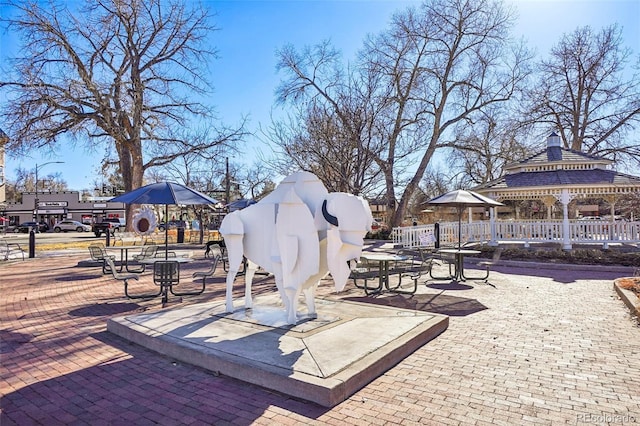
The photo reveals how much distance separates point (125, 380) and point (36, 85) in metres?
24.5

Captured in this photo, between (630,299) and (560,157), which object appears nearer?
(630,299)

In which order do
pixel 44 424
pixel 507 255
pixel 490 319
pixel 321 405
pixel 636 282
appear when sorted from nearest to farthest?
pixel 44 424
pixel 321 405
pixel 490 319
pixel 636 282
pixel 507 255

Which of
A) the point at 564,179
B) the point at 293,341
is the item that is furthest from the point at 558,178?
the point at 293,341

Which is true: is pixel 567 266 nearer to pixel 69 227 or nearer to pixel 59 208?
pixel 69 227

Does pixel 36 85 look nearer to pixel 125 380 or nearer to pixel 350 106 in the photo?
pixel 350 106

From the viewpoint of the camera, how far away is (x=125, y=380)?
4.48 m

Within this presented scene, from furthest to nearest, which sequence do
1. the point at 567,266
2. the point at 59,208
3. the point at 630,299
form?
the point at 59,208 → the point at 567,266 → the point at 630,299

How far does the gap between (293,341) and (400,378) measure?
1.41m

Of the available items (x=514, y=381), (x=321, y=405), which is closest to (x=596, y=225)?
(x=514, y=381)

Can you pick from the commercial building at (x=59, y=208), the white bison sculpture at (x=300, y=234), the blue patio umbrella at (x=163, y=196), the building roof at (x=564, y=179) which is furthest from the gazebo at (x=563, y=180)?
the commercial building at (x=59, y=208)

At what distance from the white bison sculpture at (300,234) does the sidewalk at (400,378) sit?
5.27 ft

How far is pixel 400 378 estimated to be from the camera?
455 centimetres

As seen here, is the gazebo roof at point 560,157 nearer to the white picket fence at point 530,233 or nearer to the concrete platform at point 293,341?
the white picket fence at point 530,233

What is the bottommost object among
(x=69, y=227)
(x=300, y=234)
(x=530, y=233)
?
(x=530, y=233)
